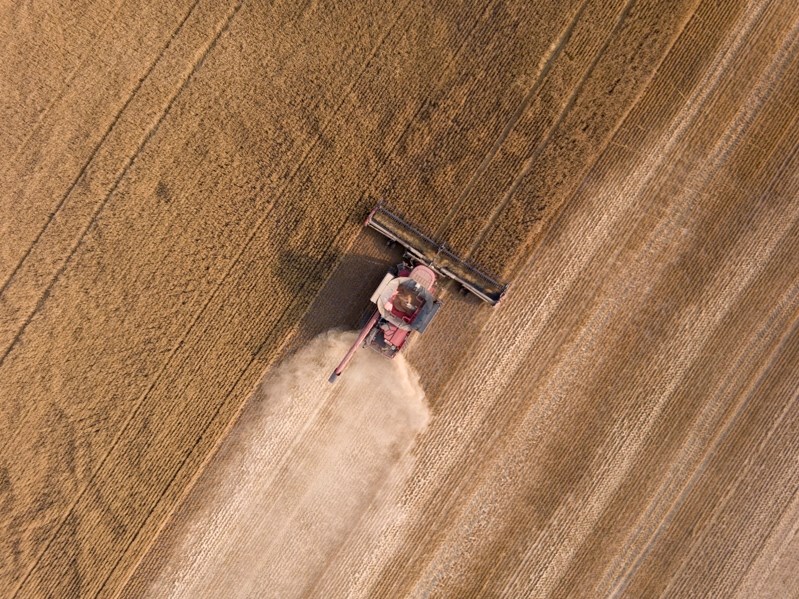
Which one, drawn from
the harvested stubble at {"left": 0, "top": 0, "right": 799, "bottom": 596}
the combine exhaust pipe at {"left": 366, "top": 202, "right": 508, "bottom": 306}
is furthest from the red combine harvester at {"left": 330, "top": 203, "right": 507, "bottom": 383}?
the harvested stubble at {"left": 0, "top": 0, "right": 799, "bottom": 596}

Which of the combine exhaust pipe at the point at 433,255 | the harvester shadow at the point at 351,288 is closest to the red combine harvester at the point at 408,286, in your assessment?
the combine exhaust pipe at the point at 433,255

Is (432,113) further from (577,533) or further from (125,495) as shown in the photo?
(125,495)

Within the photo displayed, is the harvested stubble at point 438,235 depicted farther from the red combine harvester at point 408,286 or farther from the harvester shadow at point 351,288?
the red combine harvester at point 408,286

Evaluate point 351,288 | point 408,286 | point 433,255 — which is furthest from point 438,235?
point 351,288

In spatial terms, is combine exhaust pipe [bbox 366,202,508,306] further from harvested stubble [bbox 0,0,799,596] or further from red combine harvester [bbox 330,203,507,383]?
harvested stubble [bbox 0,0,799,596]

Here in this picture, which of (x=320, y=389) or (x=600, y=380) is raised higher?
(x=600, y=380)

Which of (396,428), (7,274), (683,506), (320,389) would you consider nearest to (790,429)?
(683,506)

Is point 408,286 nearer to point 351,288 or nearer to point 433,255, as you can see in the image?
point 433,255
